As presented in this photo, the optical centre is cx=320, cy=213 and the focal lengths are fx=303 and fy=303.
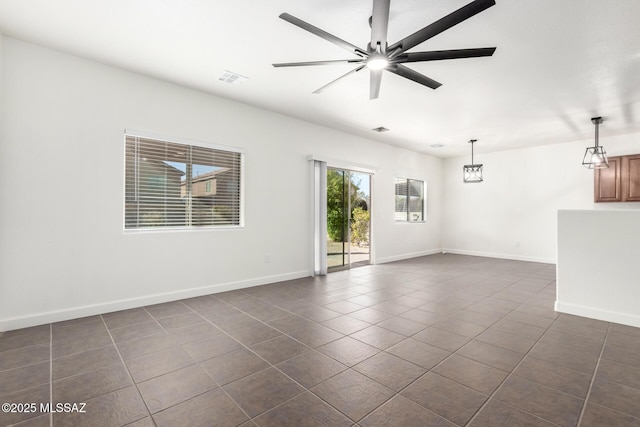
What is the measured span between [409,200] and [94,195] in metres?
7.14

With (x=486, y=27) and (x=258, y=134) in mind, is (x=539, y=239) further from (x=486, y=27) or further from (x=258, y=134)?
(x=258, y=134)

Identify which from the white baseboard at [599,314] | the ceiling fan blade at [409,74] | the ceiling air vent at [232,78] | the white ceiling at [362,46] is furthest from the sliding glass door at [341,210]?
the white baseboard at [599,314]

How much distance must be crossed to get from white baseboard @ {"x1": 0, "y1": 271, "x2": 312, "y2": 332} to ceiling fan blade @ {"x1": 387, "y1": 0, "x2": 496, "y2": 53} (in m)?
A: 3.82

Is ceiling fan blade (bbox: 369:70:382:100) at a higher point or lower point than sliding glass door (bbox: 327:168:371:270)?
higher

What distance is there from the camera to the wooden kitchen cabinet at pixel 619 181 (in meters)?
6.00

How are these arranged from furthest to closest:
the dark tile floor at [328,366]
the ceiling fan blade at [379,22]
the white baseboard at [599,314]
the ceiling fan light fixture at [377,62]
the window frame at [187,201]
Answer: the window frame at [187,201] < the white baseboard at [599,314] < the ceiling fan light fixture at [377,62] < the ceiling fan blade at [379,22] < the dark tile floor at [328,366]

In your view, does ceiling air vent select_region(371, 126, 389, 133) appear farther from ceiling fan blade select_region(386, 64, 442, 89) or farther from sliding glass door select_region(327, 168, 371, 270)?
ceiling fan blade select_region(386, 64, 442, 89)

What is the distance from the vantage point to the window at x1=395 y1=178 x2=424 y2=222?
8.12 metres

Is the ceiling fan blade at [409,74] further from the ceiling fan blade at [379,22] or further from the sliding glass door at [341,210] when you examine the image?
the sliding glass door at [341,210]

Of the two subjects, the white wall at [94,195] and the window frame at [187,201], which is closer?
the white wall at [94,195]

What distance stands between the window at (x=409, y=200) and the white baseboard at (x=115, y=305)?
176 inches

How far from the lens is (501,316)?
3.56m

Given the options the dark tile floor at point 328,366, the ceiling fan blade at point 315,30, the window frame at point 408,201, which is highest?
the ceiling fan blade at point 315,30

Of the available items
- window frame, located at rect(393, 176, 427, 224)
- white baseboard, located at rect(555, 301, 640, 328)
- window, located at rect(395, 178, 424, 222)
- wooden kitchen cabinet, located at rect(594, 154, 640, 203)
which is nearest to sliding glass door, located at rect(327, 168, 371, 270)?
window frame, located at rect(393, 176, 427, 224)
